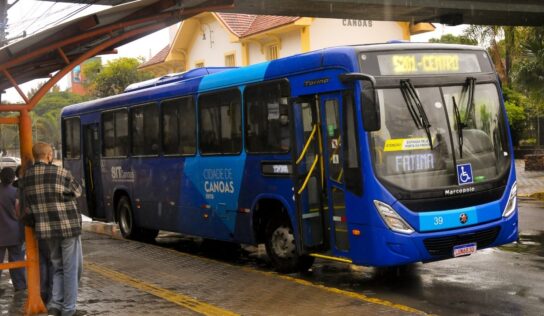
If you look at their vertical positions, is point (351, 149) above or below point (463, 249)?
above

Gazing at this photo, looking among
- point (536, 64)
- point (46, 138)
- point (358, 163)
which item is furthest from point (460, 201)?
point (46, 138)

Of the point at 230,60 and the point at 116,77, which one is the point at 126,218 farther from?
the point at 116,77

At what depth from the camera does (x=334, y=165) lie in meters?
8.38

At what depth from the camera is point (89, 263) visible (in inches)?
422

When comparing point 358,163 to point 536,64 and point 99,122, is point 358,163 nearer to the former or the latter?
point 99,122

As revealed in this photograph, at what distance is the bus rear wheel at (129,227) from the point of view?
45.4 ft

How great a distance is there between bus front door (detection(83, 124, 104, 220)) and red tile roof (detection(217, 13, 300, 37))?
572 inches

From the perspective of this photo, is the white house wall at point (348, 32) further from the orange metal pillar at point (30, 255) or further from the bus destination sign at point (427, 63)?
the orange metal pillar at point (30, 255)

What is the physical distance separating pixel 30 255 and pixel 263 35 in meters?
23.8

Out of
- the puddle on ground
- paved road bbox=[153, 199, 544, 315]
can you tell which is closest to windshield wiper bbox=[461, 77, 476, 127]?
paved road bbox=[153, 199, 544, 315]

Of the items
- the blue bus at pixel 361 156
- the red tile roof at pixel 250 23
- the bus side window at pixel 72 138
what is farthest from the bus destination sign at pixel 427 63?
the red tile roof at pixel 250 23

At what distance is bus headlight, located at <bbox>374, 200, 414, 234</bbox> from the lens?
7602 millimetres

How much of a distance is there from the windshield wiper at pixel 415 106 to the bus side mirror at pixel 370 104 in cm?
43

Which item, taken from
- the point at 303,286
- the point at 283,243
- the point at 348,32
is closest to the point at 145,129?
the point at 283,243
